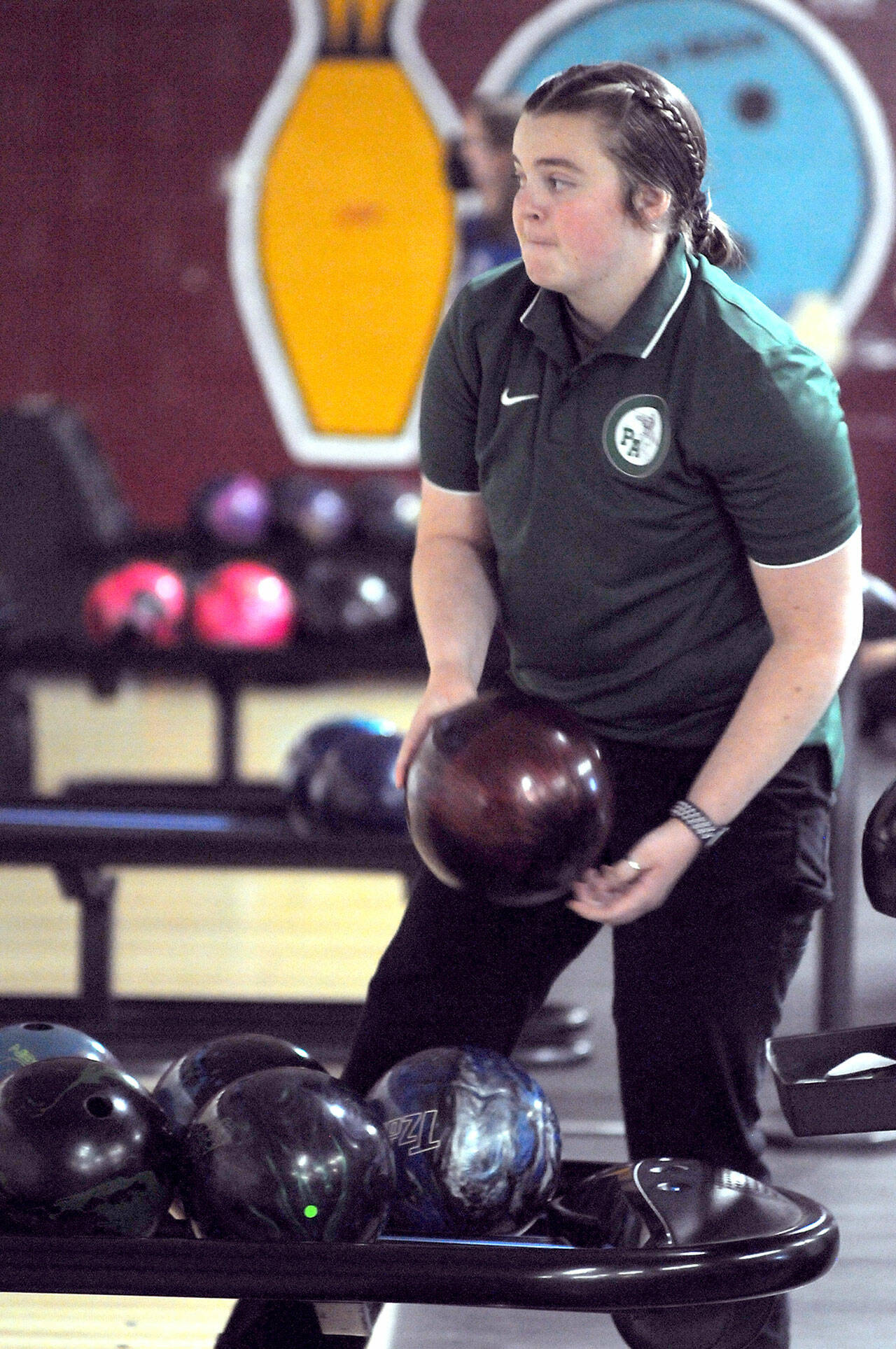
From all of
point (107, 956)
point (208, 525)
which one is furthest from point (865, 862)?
point (208, 525)

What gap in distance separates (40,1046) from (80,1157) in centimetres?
26

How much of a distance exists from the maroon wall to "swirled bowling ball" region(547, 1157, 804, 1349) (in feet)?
15.9

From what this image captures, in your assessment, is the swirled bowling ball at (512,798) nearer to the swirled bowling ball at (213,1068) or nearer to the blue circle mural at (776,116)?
the swirled bowling ball at (213,1068)

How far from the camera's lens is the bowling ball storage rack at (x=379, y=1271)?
4.00ft

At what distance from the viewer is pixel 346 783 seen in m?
2.83

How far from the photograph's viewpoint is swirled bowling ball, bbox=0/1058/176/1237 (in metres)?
1.30

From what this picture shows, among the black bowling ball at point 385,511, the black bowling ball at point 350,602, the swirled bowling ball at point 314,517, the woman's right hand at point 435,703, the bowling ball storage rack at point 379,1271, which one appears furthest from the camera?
A: the swirled bowling ball at point 314,517

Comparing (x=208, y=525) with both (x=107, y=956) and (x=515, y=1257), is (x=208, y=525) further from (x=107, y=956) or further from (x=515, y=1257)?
(x=515, y=1257)

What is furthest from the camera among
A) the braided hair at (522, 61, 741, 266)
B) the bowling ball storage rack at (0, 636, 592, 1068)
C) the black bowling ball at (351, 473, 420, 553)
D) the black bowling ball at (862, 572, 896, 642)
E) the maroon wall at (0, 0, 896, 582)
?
the maroon wall at (0, 0, 896, 582)

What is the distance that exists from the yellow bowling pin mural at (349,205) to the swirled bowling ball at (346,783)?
3424 millimetres

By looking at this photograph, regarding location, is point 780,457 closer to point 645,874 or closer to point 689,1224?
point 645,874

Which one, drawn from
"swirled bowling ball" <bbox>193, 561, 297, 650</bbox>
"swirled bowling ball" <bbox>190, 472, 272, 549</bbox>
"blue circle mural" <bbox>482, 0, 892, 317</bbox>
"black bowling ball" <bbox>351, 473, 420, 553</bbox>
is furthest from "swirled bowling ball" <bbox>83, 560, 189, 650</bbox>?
"blue circle mural" <bbox>482, 0, 892, 317</bbox>

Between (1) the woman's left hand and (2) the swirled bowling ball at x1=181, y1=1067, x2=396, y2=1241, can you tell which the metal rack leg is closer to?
(2) the swirled bowling ball at x1=181, y1=1067, x2=396, y2=1241

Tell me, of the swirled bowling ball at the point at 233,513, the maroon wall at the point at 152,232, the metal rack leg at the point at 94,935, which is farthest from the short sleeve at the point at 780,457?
the maroon wall at the point at 152,232
